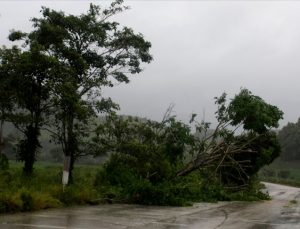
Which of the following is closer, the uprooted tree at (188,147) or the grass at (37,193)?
the grass at (37,193)

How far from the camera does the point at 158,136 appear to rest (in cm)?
2497

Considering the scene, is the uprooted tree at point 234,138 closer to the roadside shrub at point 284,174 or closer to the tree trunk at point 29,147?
the tree trunk at point 29,147

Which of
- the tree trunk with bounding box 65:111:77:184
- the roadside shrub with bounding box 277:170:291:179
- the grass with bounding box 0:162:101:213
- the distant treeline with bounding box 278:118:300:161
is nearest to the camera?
the grass with bounding box 0:162:101:213

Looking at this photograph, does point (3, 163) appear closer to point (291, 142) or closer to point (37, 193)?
point (37, 193)

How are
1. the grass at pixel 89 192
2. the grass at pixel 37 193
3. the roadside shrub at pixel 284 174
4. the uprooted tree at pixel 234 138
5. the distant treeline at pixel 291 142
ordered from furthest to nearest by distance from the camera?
the distant treeline at pixel 291 142, the roadside shrub at pixel 284 174, the uprooted tree at pixel 234 138, the grass at pixel 89 192, the grass at pixel 37 193

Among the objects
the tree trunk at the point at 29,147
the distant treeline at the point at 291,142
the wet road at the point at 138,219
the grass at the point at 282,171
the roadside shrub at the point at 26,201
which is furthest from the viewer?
the distant treeline at the point at 291,142

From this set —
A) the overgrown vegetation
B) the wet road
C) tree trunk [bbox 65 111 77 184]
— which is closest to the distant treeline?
the overgrown vegetation

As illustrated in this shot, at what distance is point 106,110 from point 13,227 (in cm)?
1107

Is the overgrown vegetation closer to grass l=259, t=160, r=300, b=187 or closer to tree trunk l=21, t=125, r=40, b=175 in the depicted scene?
tree trunk l=21, t=125, r=40, b=175

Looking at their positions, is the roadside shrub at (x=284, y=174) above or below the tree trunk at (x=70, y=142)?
above

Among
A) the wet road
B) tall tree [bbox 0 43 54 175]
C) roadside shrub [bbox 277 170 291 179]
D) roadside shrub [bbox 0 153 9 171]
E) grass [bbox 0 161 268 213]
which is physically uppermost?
roadside shrub [bbox 277 170 291 179]

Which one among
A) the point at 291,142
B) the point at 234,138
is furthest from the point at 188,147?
the point at 291,142

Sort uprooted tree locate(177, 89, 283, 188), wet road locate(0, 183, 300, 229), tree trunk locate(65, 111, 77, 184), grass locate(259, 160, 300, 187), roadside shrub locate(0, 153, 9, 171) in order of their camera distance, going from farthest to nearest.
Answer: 1. grass locate(259, 160, 300, 187)
2. uprooted tree locate(177, 89, 283, 188)
3. tree trunk locate(65, 111, 77, 184)
4. roadside shrub locate(0, 153, 9, 171)
5. wet road locate(0, 183, 300, 229)

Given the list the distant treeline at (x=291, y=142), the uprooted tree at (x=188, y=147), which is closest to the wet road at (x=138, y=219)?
the uprooted tree at (x=188, y=147)
